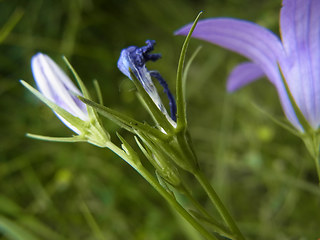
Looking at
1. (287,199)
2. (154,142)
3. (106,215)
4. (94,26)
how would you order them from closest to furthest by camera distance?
(154,142), (287,199), (106,215), (94,26)

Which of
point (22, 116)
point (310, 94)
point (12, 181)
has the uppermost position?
point (22, 116)

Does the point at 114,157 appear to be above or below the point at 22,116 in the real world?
below

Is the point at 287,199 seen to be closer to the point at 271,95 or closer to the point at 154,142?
the point at 271,95

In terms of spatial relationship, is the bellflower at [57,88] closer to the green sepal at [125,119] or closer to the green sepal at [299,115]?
the green sepal at [125,119]

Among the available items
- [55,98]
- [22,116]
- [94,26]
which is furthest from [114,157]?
[55,98]

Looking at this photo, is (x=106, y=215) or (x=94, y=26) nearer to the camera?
(x=106, y=215)

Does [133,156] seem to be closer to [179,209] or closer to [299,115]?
[179,209]

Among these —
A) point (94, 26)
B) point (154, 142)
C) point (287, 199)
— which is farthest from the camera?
point (94, 26)
